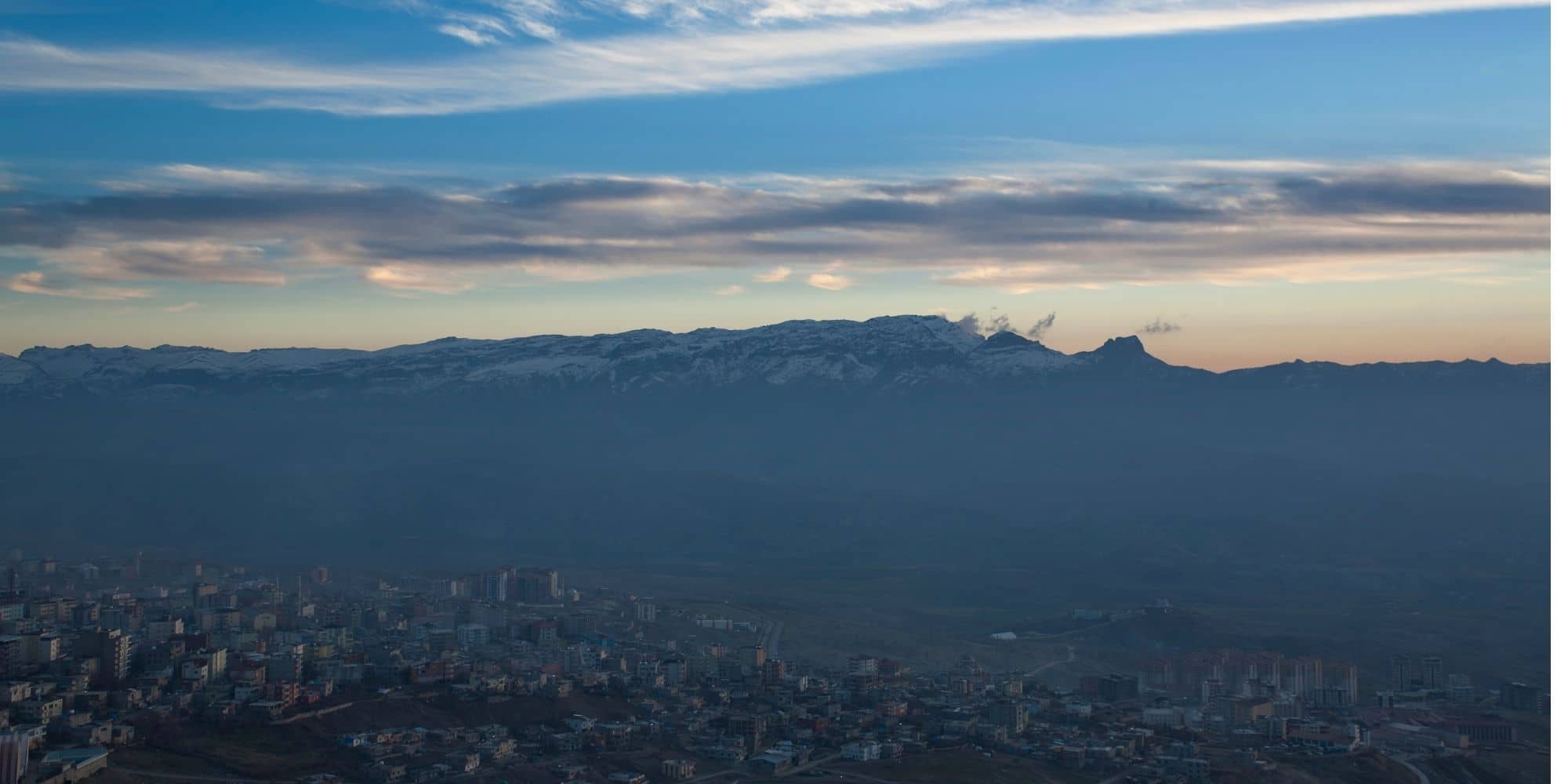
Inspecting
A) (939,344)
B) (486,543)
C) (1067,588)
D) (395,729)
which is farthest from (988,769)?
(939,344)

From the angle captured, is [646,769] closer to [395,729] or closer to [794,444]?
[395,729]

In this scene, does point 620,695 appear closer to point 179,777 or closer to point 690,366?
point 179,777

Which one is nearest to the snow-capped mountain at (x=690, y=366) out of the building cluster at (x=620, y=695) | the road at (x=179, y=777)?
the building cluster at (x=620, y=695)

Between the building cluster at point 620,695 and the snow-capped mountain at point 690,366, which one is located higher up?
the snow-capped mountain at point 690,366

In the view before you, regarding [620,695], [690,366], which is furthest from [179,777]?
[690,366]

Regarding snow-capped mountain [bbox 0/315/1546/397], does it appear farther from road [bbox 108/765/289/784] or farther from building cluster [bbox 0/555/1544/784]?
road [bbox 108/765/289/784]

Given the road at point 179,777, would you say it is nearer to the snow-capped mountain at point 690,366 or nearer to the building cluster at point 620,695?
the building cluster at point 620,695

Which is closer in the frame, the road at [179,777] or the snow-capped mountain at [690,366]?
the road at [179,777]
